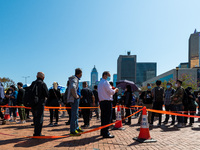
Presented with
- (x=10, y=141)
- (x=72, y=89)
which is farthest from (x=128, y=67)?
(x=10, y=141)

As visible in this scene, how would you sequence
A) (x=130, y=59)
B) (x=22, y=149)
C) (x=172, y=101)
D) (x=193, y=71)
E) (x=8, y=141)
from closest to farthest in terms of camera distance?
(x=22, y=149), (x=8, y=141), (x=172, y=101), (x=193, y=71), (x=130, y=59)

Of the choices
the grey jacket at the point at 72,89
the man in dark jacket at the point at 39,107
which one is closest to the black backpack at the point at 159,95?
the grey jacket at the point at 72,89

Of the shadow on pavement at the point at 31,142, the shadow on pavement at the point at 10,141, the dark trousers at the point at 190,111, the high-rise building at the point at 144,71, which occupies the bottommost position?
the shadow on pavement at the point at 10,141

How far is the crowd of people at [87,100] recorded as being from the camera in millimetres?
5508

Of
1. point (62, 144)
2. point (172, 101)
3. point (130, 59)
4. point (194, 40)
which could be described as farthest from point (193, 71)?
point (194, 40)

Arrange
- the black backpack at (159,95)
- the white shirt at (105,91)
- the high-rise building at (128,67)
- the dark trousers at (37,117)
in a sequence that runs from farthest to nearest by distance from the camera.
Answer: the high-rise building at (128,67) → the black backpack at (159,95) → the white shirt at (105,91) → the dark trousers at (37,117)

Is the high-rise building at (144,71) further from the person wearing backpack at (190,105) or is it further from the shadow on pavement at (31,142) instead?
the shadow on pavement at (31,142)

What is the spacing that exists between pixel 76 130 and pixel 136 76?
192717 mm

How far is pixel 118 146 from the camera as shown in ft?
15.9

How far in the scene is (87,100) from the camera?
8008mm

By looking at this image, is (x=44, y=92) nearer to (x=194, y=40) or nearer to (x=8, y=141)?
(x=8, y=141)

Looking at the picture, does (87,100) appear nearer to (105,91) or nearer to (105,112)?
Answer: (105,112)

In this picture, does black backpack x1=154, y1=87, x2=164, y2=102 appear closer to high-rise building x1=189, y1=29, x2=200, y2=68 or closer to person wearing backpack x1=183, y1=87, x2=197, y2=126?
person wearing backpack x1=183, y1=87, x2=197, y2=126

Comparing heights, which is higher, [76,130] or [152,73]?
[152,73]
